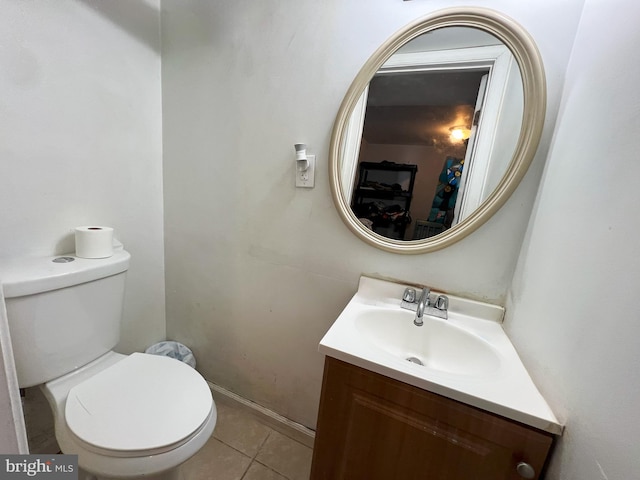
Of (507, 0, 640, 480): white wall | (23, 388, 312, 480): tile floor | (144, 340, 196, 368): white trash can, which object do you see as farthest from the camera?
(144, 340, 196, 368): white trash can

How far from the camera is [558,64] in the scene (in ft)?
2.40

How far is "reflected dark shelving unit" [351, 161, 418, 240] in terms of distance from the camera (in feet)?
3.13

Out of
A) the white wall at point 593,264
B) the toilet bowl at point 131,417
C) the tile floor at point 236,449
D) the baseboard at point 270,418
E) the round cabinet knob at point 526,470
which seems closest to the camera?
the white wall at point 593,264

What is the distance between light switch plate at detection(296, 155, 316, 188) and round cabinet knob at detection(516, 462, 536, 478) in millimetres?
976

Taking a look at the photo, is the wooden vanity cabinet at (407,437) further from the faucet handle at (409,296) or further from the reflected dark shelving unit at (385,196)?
the reflected dark shelving unit at (385,196)

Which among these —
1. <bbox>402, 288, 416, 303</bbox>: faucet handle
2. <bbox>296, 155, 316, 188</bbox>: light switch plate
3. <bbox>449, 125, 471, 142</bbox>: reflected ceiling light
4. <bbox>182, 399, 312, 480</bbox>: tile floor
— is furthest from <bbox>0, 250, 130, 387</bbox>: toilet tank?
<bbox>449, 125, 471, 142</bbox>: reflected ceiling light

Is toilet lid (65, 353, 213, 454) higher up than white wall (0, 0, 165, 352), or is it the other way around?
white wall (0, 0, 165, 352)

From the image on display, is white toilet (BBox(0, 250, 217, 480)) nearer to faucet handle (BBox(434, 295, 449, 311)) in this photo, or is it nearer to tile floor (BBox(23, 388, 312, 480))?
tile floor (BBox(23, 388, 312, 480))

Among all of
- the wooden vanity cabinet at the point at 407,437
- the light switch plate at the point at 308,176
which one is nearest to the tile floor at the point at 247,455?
the wooden vanity cabinet at the point at 407,437

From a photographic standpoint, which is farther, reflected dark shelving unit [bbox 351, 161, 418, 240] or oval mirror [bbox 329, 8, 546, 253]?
reflected dark shelving unit [bbox 351, 161, 418, 240]

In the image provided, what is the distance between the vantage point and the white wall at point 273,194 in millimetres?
867

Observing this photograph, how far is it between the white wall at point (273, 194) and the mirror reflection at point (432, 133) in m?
0.09

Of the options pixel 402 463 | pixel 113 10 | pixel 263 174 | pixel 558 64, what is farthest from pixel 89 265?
pixel 558 64

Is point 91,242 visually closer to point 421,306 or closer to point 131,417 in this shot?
point 131,417
